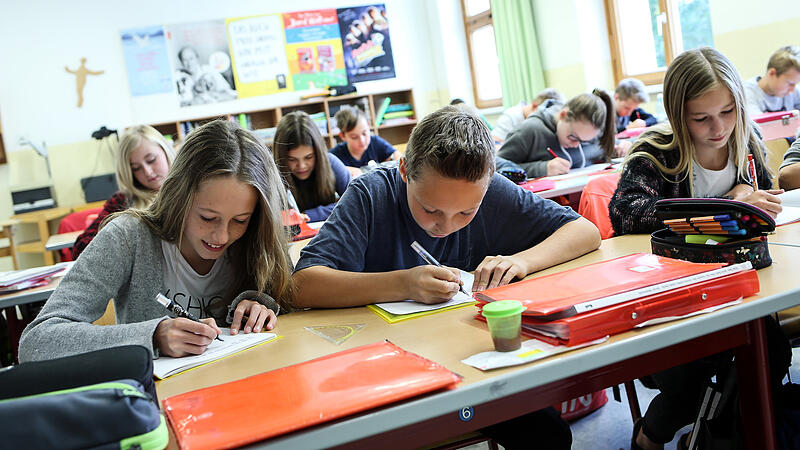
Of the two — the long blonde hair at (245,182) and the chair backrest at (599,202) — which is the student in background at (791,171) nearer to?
the chair backrest at (599,202)

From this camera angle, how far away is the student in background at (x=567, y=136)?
12.2ft

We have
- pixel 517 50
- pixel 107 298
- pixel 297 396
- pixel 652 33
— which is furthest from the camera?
pixel 517 50

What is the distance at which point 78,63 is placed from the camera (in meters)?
Result: 6.88

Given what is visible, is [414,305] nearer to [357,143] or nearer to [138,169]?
[138,169]

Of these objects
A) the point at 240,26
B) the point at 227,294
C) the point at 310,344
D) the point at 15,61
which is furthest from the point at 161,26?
Result: the point at 310,344

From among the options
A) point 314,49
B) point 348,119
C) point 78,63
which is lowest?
point 348,119

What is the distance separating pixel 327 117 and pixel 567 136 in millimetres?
3922

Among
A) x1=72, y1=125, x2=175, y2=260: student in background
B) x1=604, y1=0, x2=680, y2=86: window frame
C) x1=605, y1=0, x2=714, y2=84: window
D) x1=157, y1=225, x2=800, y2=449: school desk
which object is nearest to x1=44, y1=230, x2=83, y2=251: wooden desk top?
x1=72, y1=125, x2=175, y2=260: student in background

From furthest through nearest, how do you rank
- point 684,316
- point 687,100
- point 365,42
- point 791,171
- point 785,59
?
point 365,42 < point 785,59 < point 791,171 < point 687,100 < point 684,316

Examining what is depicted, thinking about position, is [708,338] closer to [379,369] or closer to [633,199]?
[379,369]

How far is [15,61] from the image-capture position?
6723 millimetres

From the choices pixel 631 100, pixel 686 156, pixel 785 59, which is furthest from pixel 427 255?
pixel 631 100

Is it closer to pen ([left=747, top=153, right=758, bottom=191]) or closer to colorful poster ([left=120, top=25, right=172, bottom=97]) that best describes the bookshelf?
colorful poster ([left=120, top=25, right=172, bottom=97])

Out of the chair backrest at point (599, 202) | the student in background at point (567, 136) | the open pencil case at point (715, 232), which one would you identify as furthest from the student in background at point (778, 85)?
the open pencil case at point (715, 232)
